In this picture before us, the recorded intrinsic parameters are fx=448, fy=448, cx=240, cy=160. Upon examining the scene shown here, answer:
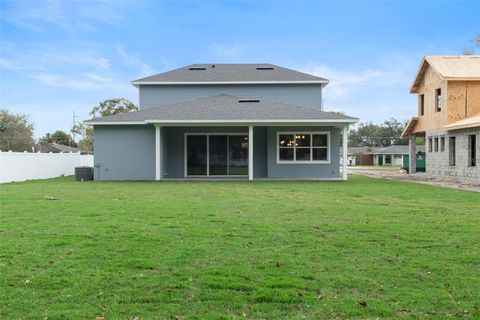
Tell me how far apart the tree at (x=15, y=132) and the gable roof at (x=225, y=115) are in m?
47.1

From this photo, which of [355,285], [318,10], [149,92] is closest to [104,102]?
[149,92]

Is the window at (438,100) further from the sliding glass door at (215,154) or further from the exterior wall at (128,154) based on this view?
the exterior wall at (128,154)

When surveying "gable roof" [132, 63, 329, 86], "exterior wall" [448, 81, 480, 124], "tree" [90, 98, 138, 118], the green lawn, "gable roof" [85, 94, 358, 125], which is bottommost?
the green lawn

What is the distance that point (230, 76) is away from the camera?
2442 centimetres

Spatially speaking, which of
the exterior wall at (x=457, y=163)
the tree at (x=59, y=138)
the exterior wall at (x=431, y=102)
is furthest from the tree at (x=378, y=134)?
the exterior wall at (x=457, y=163)

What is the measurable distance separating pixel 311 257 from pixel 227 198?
21.3 ft

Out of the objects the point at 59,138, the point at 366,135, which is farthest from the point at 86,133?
the point at 366,135

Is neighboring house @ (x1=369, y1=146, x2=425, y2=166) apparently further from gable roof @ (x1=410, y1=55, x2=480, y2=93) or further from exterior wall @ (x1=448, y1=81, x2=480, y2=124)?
exterior wall @ (x1=448, y1=81, x2=480, y2=124)

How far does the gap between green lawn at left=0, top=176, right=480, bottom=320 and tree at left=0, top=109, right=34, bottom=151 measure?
58104 mm

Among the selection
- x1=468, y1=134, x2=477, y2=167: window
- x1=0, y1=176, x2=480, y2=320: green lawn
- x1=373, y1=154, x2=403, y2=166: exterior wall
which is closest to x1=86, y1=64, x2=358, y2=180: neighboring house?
x1=468, y1=134, x2=477, y2=167: window

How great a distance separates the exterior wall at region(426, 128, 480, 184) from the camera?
1901 cm

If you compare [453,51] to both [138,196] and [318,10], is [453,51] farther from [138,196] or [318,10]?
[138,196]

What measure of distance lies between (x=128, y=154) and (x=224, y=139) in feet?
14.7

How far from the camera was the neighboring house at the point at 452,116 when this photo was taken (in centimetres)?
1967
